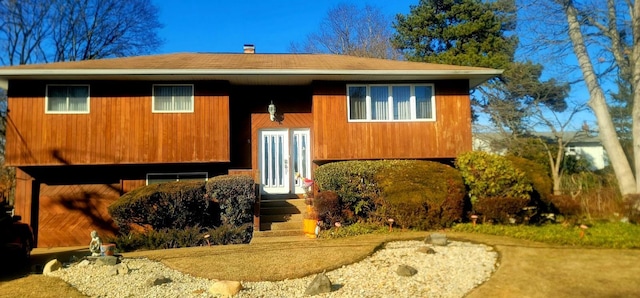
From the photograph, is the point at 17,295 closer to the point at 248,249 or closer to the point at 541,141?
the point at 248,249

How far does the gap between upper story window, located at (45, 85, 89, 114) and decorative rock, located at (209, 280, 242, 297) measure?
8.41m

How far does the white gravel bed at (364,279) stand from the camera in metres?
6.02

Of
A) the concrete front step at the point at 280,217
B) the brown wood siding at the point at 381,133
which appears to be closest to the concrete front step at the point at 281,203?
the concrete front step at the point at 280,217

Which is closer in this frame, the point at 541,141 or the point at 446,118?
the point at 446,118

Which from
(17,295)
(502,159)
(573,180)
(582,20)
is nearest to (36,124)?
(17,295)

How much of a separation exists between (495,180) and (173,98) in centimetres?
895

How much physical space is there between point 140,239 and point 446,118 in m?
9.02

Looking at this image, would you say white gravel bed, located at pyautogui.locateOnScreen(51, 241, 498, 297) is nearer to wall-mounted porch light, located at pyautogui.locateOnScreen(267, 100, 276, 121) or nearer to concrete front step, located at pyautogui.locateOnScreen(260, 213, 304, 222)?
concrete front step, located at pyautogui.locateOnScreen(260, 213, 304, 222)

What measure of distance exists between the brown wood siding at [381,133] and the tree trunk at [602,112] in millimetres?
4332

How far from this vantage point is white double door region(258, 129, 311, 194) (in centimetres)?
1359

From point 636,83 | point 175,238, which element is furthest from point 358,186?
point 636,83

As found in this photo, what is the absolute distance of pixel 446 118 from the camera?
42.7 feet

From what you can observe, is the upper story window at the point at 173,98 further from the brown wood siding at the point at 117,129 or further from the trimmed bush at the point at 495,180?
the trimmed bush at the point at 495,180

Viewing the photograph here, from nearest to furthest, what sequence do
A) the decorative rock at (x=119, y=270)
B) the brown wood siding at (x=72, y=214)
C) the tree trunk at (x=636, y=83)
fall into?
the decorative rock at (x=119, y=270) → the brown wood siding at (x=72, y=214) → the tree trunk at (x=636, y=83)
